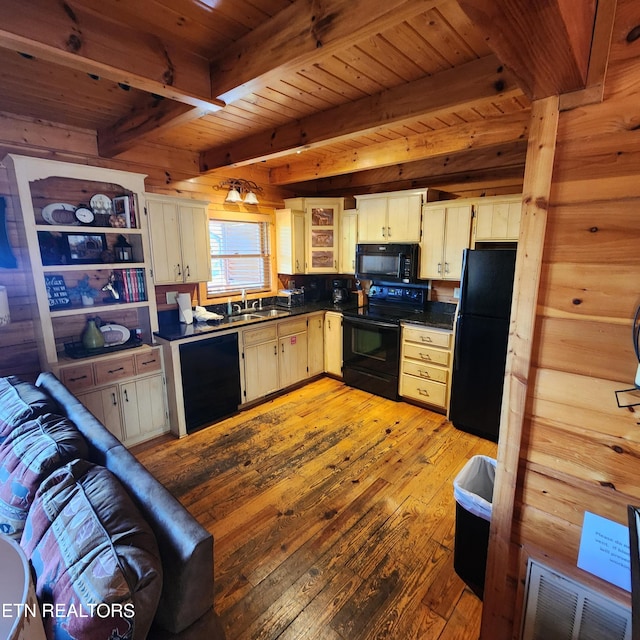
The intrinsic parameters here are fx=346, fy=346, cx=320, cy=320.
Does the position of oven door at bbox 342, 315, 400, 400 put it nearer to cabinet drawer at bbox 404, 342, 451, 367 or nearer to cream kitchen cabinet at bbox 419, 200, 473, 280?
cabinet drawer at bbox 404, 342, 451, 367

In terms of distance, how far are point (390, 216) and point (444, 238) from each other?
68cm

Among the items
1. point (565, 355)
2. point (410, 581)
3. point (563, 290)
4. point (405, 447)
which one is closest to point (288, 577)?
point (410, 581)

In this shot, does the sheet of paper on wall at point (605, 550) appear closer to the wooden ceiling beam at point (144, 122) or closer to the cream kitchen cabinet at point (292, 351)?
the wooden ceiling beam at point (144, 122)

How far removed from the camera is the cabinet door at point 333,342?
4309mm

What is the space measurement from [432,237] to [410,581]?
9.78 ft

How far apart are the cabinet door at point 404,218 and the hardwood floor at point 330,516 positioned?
6.18ft

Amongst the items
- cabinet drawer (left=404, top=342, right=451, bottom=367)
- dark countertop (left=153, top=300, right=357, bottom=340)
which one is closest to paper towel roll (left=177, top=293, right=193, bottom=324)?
dark countertop (left=153, top=300, right=357, bottom=340)

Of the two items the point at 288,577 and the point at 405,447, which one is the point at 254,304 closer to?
the point at 405,447

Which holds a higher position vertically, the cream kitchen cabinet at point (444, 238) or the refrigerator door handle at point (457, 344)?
the cream kitchen cabinet at point (444, 238)

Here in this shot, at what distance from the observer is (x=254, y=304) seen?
429 centimetres

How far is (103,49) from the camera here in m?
1.46

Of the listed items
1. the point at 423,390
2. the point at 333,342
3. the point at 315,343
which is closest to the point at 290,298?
the point at 315,343

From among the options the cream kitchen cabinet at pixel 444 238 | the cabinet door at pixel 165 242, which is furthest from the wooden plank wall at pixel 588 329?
the cabinet door at pixel 165 242

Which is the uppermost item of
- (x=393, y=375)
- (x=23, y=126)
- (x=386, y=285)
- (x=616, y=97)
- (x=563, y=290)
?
(x=23, y=126)
